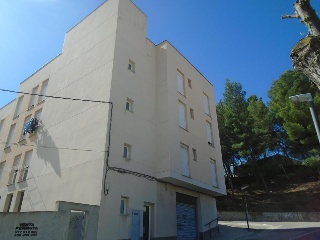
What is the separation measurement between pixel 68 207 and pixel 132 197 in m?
3.87

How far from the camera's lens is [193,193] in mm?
18266

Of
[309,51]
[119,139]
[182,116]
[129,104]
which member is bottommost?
[309,51]

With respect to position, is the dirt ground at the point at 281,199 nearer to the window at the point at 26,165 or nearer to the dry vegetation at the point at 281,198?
the dry vegetation at the point at 281,198

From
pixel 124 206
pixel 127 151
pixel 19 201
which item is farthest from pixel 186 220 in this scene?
pixel 19 201

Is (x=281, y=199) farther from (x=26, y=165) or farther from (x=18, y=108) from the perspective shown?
(x=18, y=108)

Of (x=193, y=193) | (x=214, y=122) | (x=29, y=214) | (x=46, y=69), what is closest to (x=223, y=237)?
(x=193, y=193)

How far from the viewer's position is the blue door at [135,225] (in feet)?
41.9

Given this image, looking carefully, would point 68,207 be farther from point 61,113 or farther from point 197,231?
point 197,231

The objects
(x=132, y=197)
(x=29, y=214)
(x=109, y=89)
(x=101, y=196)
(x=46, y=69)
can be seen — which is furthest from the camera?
(x=46, y=69)

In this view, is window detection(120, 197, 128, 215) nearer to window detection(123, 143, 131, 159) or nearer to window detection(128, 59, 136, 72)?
window detection(123, 143, 131, 159)

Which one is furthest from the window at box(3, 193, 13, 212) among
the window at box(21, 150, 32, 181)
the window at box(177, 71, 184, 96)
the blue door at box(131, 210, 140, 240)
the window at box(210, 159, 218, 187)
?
the window at box(210, 159, 218, 187)

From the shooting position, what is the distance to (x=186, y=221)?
1700 cm

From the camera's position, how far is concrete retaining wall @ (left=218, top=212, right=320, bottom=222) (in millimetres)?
27266

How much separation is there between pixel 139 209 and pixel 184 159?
16.3ft
